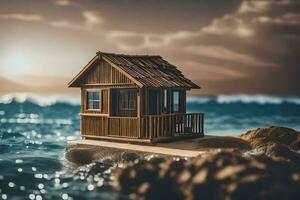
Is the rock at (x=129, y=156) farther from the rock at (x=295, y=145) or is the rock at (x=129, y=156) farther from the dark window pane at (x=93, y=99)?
the rock at (x=295, y=145)

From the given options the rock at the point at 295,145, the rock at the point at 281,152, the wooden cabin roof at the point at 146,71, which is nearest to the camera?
the rock at the point at 281,152

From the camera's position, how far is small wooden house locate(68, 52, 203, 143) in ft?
84.6

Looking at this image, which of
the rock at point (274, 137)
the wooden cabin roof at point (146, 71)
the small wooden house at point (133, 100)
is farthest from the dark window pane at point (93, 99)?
the rock at point (274, 137)

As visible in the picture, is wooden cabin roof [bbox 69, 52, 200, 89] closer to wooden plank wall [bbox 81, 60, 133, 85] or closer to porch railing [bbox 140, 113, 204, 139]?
wooden plank wall [bbox 81, 60, 133, 85]

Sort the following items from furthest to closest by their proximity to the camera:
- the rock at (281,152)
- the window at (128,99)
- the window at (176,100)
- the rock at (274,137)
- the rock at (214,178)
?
the window at (176,100)
the rock at (274,137)
the window at (128,99)
the rock at (281,152)
the rock at (214,178)

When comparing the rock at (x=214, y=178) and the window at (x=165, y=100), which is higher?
the window at (x=165, y=100)

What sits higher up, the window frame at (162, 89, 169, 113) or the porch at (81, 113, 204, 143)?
the window frame at (162, 89, 169, 113)

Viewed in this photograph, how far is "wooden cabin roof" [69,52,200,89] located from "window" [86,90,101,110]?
1.02 m

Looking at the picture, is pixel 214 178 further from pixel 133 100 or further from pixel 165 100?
pixel 165 100

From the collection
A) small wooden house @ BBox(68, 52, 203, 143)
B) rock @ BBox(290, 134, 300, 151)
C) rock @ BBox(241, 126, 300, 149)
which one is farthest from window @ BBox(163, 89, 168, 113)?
rock @ BBox(290, 134, 300, 151)

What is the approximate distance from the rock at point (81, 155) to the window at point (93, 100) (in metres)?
2.60

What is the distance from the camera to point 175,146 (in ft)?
82.2

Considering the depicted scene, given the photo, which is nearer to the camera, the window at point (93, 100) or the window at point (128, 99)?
the window at point (128, 99)

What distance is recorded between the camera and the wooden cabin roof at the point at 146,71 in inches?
1021
